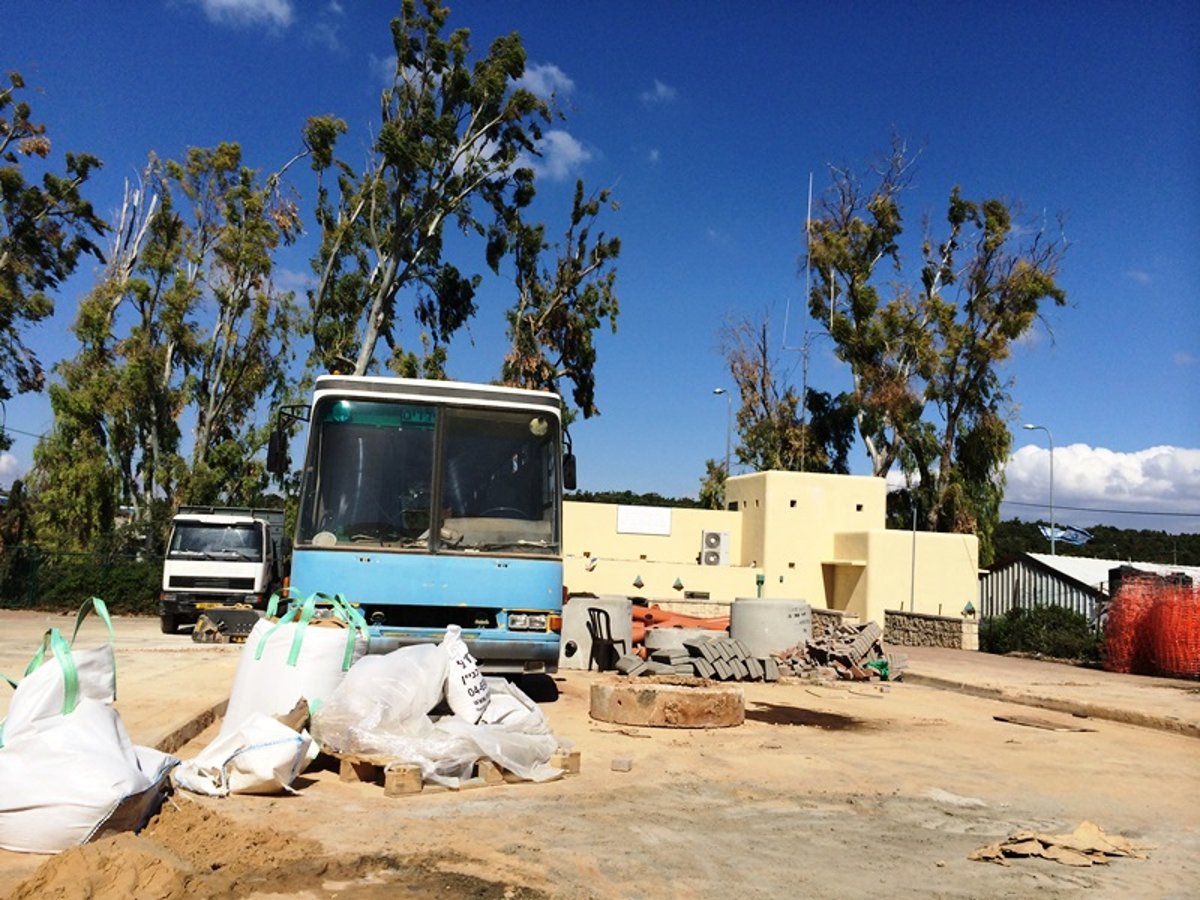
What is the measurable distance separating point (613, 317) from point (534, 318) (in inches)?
119

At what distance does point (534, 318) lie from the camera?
118 ft

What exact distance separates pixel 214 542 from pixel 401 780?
16.3m

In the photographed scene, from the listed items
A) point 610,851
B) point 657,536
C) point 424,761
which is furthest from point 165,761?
point 657,536

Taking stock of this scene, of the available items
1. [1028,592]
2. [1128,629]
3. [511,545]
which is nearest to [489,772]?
[511,545]

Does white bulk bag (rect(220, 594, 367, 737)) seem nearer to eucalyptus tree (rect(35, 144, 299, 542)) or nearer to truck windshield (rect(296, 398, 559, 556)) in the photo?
truck windshield (rect(296, 398, 559, 556))

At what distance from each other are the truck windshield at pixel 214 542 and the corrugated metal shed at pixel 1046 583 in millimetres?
22011

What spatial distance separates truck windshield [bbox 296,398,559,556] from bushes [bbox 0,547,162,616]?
66.2 feet

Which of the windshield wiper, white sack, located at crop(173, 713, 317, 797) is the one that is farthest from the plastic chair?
white sack, located at crop(173, 713, 317, 797)

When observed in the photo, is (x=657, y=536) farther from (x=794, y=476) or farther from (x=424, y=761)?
(x=424, y=761)

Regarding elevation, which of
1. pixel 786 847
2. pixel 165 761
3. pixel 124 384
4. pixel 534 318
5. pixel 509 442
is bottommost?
pixel 786 847

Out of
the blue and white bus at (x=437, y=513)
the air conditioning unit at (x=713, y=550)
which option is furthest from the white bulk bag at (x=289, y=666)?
the air conditioning unit at (x=713, y=550)

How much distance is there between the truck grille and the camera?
20.4m

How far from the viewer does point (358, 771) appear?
21.1ft

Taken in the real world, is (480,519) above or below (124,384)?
Result: below
